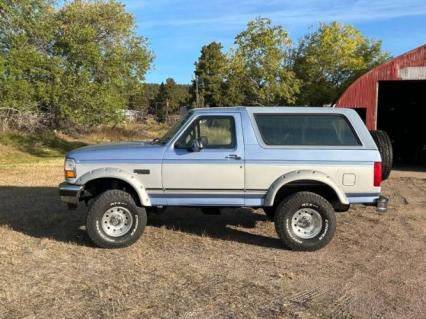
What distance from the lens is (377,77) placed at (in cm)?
1967

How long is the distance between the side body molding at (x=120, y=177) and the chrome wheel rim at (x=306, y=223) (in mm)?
2077

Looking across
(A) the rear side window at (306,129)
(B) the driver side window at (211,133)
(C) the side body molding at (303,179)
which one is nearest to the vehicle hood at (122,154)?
(B) the driver side window at (211,133)

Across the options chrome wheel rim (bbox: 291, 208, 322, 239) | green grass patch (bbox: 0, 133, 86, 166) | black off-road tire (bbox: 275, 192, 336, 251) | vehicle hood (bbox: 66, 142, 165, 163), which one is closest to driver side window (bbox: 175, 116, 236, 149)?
vehicle hood (bbox: 66, 142, 165, 163)

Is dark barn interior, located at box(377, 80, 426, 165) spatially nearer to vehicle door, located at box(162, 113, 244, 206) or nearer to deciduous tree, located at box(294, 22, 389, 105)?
vehicle door, located at box(162, 113, 244, 206)

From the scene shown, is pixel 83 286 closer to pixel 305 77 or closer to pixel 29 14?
pixel 29 14

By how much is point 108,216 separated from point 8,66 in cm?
1905

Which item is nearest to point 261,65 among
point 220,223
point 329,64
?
point 329,64

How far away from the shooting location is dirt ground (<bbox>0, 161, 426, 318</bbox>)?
5.18 metres

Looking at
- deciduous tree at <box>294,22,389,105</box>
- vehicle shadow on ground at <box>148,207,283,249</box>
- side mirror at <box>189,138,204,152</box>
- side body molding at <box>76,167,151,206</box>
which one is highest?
deciduous tree at <box>294,22,389,105</box>

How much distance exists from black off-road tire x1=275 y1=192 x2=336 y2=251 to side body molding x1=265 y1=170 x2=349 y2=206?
0.69 ft

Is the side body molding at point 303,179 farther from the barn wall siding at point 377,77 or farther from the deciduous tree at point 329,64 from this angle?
the deciduous tree at point 329,64

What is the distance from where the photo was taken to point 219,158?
740 cm

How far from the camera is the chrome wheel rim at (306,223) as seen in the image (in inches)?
294

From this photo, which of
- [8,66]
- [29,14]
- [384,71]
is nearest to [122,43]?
[29,14]
